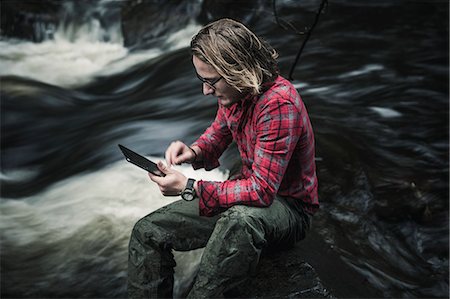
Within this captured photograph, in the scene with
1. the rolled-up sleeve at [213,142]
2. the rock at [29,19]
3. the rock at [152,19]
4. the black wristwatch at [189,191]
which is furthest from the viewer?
the rock at [29,19]

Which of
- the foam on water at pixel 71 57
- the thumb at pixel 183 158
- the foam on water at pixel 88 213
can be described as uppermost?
the thumb at pixel 183 158

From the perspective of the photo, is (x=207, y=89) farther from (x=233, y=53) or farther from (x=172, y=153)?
(x=172, y=153)

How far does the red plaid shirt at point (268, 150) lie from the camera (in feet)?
8.80

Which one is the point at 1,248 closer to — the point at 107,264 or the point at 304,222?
the point at 107,264

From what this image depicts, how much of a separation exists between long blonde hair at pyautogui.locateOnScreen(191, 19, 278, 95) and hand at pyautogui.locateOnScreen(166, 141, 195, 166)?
0.60 meters

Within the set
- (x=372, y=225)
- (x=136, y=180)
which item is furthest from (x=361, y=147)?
(x=136, y=180)

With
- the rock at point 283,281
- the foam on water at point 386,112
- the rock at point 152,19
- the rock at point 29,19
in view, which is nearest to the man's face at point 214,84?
the rock at point 283,281

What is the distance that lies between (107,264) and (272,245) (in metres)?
1.42

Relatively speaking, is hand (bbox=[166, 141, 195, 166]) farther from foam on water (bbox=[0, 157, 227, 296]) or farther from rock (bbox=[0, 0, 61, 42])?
rock (bbox=[0, 0, 61, 42])

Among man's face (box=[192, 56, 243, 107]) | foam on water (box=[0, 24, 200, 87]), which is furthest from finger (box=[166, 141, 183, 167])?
foam on water (box=[0, 24, 200, 87])

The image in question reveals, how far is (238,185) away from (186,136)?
3628mm

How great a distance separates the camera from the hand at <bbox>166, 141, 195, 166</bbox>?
3.09 meters

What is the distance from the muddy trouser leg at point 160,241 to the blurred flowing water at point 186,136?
2.87ft

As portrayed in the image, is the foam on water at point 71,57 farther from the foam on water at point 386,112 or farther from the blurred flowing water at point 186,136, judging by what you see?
the foam on water at point 386,112
